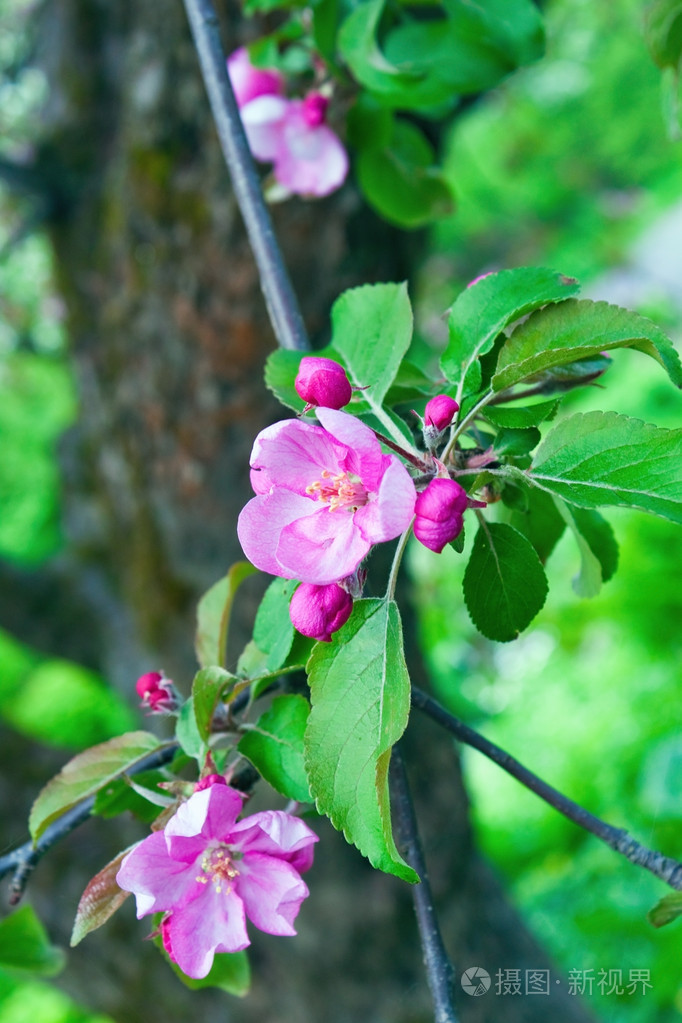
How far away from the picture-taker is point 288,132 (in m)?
0.72

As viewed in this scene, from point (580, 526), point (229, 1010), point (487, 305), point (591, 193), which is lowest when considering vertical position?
point (229, 1010)

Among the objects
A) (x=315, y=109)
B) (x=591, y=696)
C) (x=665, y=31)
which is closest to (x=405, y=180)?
(x=315, y=109)

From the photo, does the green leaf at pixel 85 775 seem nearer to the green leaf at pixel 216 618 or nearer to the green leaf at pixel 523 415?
the green leaf at pixel 216 618

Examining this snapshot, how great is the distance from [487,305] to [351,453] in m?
0.12

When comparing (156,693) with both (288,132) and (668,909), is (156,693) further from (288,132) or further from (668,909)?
(288,132)

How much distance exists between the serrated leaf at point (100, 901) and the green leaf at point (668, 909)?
11.2 inches

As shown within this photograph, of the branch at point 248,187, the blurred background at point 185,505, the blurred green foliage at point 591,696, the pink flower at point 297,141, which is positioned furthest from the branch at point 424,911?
the blurred green foliage at point 591,696

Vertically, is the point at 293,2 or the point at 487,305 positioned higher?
the point at 293,2

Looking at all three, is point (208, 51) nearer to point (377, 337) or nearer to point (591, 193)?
point (377, 337)

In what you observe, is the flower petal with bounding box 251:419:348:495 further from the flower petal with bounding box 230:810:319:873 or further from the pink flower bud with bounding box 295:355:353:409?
the flower petal with bounding box 230:810:319:873

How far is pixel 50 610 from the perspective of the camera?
1833 millimetres

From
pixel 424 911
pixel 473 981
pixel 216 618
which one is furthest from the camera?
pixel 473 981

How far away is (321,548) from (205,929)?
0.68ft

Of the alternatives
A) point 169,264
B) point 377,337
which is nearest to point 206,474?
point 169,264
